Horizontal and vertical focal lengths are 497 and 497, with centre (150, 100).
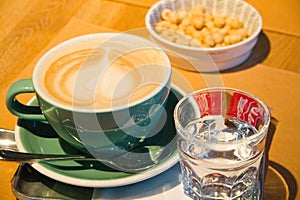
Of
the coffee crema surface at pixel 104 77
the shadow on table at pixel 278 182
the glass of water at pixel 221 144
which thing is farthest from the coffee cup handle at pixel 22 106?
the shadow on table at pixel 278 182

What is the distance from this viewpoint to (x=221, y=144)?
0.54 metres

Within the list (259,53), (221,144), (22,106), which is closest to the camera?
(221,144)

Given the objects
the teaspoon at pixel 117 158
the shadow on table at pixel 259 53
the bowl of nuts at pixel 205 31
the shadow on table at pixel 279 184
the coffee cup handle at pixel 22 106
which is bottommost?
the shadow on table at pixel 259 53

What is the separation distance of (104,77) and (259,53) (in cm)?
34

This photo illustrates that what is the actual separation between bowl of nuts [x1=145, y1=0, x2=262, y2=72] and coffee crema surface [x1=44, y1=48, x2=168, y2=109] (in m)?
0.18

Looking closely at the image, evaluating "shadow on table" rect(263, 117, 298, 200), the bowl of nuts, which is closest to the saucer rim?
"shadow on table" rect(263, 117, 298, 200)

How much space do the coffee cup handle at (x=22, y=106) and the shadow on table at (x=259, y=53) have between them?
32cm

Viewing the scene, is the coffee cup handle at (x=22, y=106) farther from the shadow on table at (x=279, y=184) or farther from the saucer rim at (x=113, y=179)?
the shadow on table at (x=279, y=184)

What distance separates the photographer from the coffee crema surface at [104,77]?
22.7 inches

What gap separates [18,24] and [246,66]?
1.43 feet

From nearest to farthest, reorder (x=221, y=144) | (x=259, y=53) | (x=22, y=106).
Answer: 1. (x=221, y=144)
2. (x=22, y=106)
3. (x=259, y=53)

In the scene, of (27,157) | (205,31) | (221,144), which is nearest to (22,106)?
(27,157)

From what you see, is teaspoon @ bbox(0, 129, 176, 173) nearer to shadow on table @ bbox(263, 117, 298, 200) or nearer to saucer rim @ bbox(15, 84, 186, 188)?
saucer rim @ bbox(15, 84, 186, 188)

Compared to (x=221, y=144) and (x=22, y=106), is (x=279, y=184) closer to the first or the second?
(x=221, y=144)
